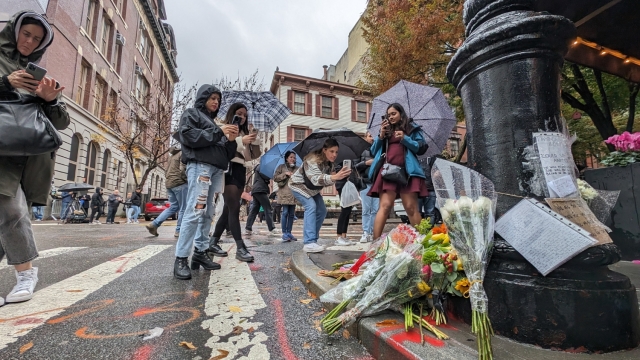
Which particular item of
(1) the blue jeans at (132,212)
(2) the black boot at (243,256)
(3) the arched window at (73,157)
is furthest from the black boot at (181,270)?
(3) the arched window at (73,157)

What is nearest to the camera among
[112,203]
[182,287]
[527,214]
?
[527,214]

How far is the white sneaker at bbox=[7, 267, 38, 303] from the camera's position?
241 cm

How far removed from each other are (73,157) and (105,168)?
3759mm

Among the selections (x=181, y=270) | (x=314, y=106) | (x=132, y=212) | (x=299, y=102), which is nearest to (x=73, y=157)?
(x=132, y=212)

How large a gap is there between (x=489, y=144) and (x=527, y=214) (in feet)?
1.59

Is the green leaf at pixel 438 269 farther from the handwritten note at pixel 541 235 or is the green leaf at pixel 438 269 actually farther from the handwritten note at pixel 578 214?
the handwritten note at pixel 578 214

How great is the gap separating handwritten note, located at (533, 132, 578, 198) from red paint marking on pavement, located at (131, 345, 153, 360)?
230 centimetres

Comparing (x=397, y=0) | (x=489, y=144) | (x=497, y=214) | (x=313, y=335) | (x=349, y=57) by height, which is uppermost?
(x=349, y=57)

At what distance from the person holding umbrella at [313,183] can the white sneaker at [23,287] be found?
9.36ft

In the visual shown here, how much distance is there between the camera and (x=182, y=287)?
2.88m

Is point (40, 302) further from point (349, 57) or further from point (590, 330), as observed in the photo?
point (349, 57)

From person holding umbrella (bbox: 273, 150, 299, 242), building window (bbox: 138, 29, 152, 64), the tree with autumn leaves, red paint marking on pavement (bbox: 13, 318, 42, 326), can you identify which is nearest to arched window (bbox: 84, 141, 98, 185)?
building window (bbox: 138, 29, 152, 64)

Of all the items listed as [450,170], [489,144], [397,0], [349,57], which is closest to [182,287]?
[450,170]

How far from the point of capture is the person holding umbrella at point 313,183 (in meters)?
4.61
